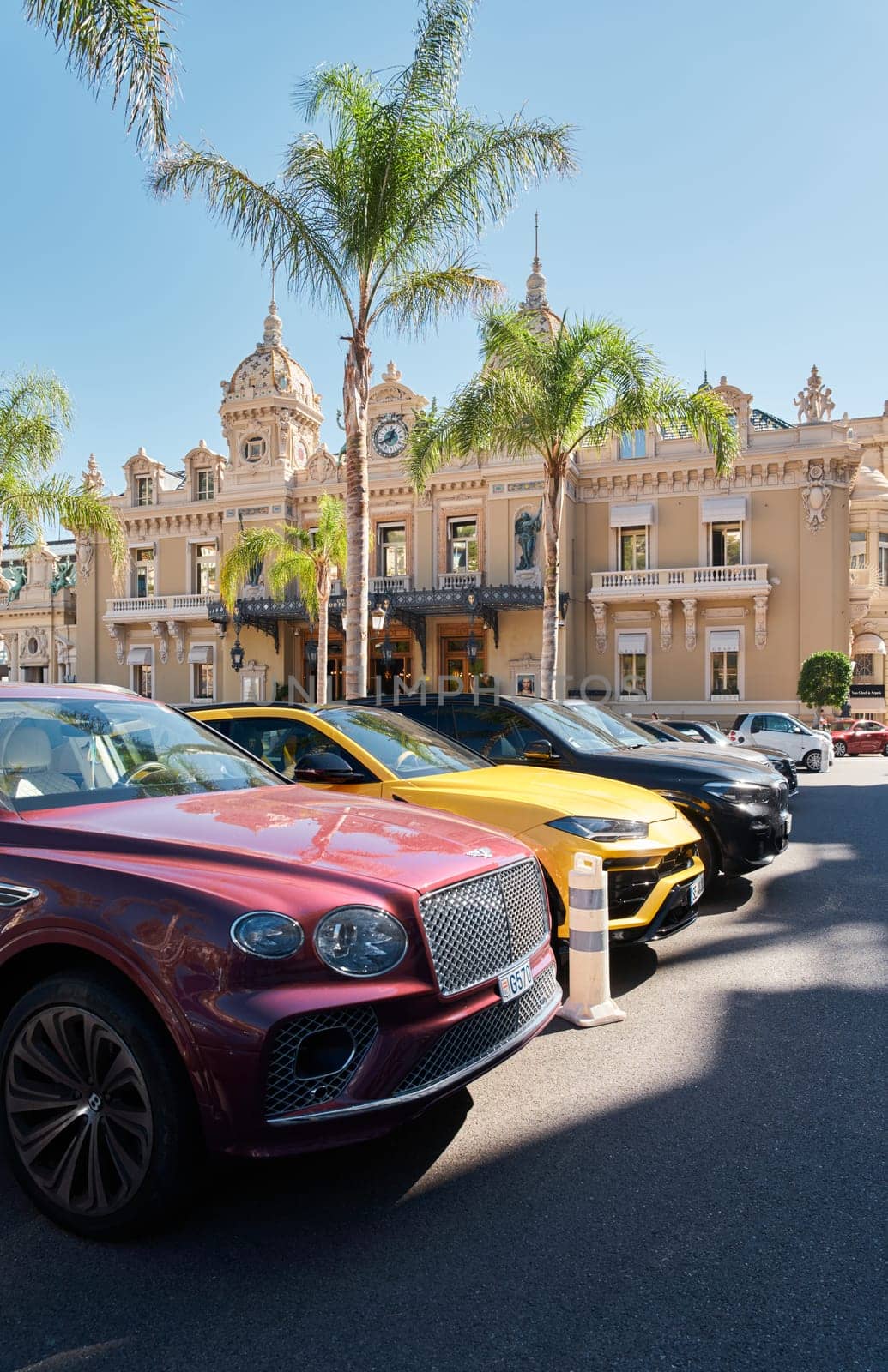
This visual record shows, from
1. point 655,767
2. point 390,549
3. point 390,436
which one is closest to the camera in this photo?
point 655,767

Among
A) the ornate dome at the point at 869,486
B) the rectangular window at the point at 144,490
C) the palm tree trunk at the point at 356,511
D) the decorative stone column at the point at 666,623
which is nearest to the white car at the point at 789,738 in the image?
the decorative stone column at the point at 666,623

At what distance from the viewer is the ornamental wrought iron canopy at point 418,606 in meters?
30.5

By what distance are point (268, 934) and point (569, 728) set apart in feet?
17.2

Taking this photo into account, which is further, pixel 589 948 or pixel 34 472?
pixel 34 472

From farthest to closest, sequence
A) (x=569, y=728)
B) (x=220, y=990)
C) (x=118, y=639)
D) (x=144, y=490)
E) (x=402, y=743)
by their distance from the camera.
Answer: (x=144, y=490)
(x=118, y=639)
(x=569, y=728)
(x=402, y=743)
(x=220, y=990)

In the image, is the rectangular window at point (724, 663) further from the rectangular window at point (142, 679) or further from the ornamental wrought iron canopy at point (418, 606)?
the rectangular window at point (142, 679)

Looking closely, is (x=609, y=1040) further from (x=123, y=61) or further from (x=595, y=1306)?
(x=123, y=61)

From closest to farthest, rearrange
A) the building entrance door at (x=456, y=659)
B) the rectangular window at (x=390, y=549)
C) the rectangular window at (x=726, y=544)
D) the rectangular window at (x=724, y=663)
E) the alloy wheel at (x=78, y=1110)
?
the alloy wheel at (x=78, y=1110) → the rectangular window at (x=724, y=663) → the rectangular window at (x=726, y=544) → the building entrance door at (x=456, y=659) → the rectangular window at (x=390, y=549)

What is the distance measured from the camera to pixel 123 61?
832 centimetres

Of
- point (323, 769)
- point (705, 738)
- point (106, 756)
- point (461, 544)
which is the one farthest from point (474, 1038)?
point (461, 544)

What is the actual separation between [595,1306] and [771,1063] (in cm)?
204

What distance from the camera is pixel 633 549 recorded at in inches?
1294

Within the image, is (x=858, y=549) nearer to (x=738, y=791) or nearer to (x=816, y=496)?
(x=816, y=496)

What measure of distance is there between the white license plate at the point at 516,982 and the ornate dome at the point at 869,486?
33.7 metres
